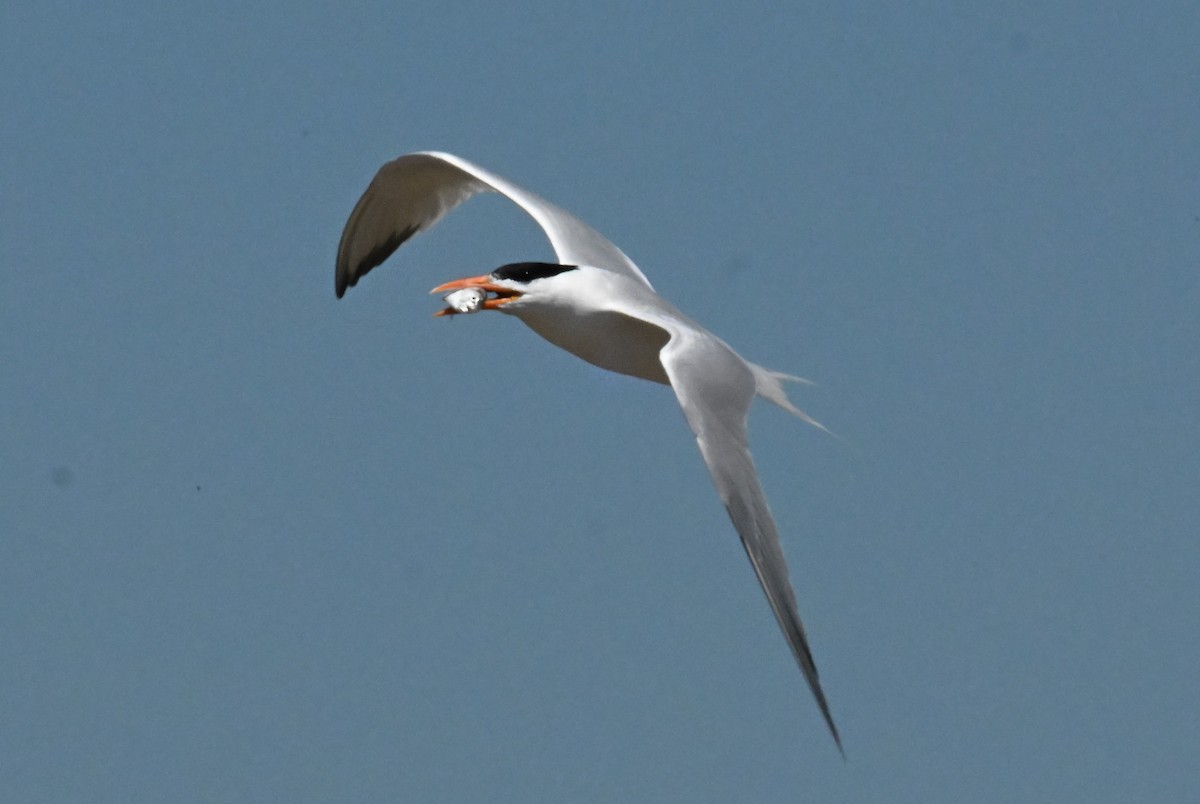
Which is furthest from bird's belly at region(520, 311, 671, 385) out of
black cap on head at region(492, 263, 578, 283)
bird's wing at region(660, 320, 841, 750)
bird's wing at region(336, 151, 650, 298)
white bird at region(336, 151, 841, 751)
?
bird's wing at region(336, 151, 650, 298)

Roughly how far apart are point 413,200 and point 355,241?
2.35ft

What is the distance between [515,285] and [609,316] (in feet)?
2.45

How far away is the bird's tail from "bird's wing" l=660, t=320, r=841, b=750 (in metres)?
0.28

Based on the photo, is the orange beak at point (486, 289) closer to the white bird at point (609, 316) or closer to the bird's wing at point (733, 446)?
the white bird at point (609, 316)

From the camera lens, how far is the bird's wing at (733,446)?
10.0 m

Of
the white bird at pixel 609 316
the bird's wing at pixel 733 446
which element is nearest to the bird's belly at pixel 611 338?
the white bird at pixel 609 316

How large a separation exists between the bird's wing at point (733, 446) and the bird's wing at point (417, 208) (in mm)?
3213

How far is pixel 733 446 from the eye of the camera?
1156 cm

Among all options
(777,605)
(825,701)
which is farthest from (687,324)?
(825,701)

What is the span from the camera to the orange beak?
13766 millimetres

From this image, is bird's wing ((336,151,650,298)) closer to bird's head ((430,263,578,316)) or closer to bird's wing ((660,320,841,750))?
bird's head ((430,263,578,316))

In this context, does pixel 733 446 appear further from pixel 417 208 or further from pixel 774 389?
pixel 417 208

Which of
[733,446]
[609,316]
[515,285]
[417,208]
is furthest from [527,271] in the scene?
[417,208]

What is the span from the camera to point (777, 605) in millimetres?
10000
